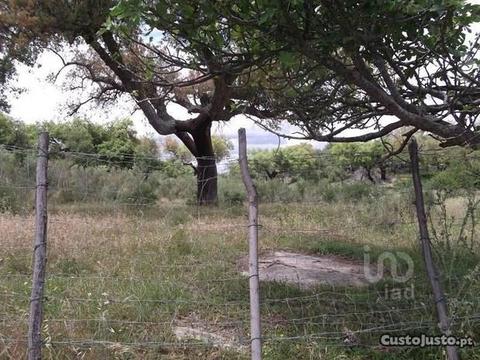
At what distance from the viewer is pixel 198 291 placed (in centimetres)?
561

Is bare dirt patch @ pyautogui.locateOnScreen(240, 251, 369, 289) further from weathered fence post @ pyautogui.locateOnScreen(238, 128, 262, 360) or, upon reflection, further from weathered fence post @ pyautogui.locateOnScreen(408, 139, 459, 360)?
weathered fence post @ pyautogui.locateOnScreen(238, 128, 262, 360)

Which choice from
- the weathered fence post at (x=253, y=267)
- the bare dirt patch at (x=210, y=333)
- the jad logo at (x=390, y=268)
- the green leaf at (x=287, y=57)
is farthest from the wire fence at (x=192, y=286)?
the green leaf at (x=287, y=57)

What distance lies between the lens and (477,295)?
15.4 feet

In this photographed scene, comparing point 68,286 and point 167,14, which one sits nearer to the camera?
point 167,14

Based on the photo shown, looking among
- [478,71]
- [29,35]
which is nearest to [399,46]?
[478,71]

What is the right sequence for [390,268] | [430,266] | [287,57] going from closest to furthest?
[287,57] → [430,266] → [390,268]

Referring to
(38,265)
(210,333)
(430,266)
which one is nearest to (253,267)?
(210,333)

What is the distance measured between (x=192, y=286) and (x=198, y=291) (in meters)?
0.20

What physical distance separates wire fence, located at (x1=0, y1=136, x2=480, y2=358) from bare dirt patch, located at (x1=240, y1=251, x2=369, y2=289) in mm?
52

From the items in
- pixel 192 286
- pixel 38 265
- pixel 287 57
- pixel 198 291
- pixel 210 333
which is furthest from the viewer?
pixel 192 286

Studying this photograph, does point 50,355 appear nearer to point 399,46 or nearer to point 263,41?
point 263,41

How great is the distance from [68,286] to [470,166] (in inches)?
180

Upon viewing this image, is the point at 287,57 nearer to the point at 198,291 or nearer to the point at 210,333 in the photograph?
the point at 210,333

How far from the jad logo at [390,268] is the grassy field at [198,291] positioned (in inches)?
5.7
